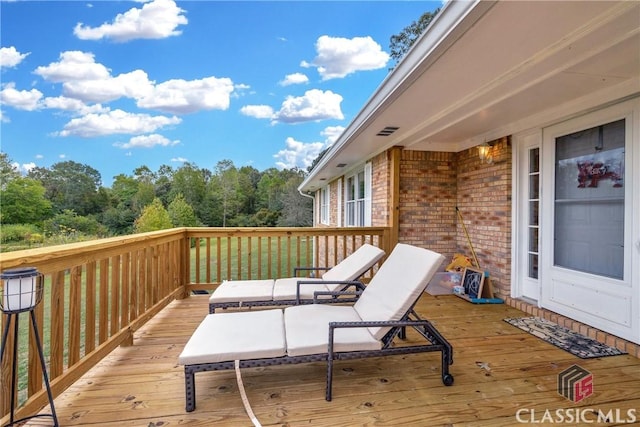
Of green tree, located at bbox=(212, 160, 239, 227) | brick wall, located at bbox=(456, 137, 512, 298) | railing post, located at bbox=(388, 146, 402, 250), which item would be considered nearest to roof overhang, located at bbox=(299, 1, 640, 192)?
brick wall, located at bbox=(456, 137, 512, 298)

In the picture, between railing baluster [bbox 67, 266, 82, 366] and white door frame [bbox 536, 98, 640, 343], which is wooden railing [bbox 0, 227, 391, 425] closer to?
railing baluster [bbox 67, 266, 82, 366]

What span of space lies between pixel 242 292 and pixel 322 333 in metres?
1.45

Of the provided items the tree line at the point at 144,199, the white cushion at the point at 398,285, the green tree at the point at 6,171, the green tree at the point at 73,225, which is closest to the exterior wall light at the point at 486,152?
the white cushion at the point at 398,285

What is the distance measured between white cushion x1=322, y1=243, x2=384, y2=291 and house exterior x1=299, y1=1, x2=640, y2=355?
62.2 inches

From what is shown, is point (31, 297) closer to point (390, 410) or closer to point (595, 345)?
point (390, 410)

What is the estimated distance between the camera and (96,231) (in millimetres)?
23516

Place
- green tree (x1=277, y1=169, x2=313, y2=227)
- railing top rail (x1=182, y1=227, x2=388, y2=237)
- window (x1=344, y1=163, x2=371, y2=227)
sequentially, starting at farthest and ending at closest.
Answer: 1. green tree (x1=277, y1=169, x2=313, y2=227)
2. window (x1=344, y1=163, x2=371, y2=227)
3. railing top rail (x1=182, y1=227, x2=388, y2=237)

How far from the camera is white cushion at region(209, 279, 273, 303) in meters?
3.32

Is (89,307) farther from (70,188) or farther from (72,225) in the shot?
(70,188)

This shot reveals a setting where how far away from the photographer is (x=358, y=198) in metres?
7.69

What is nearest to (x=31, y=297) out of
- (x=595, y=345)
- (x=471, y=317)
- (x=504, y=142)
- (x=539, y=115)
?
(x=471, y=317)

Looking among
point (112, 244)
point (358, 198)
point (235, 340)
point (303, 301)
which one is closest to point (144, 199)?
point (358, 198)

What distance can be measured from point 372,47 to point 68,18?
42.5ft

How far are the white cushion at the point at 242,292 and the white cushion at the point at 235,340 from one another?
2.37 ft
